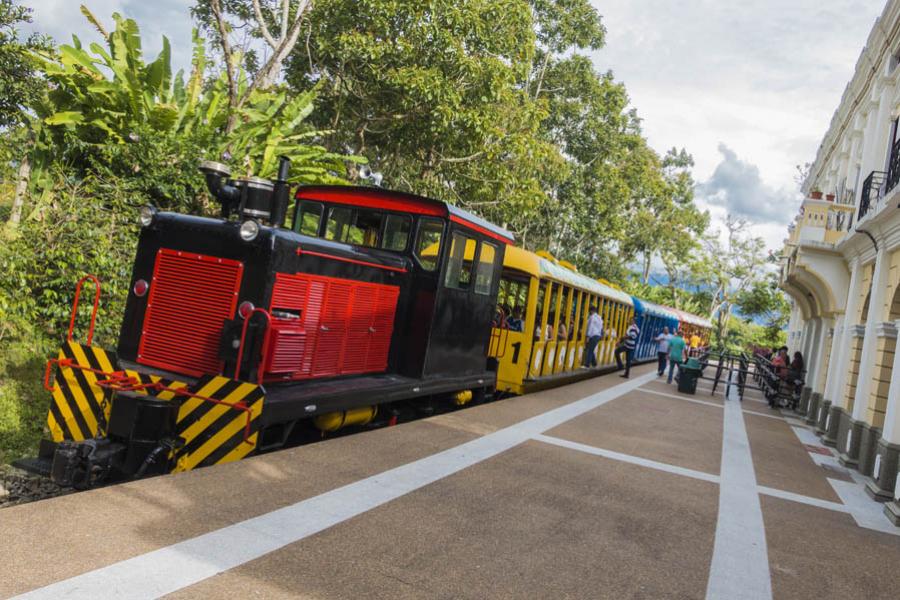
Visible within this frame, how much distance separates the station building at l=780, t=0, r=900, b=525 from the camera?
9688 millimetres

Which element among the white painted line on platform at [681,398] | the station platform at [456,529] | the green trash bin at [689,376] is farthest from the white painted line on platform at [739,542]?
the green trash bin at [689,376]

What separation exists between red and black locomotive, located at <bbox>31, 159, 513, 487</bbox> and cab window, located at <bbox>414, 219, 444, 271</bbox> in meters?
0.01

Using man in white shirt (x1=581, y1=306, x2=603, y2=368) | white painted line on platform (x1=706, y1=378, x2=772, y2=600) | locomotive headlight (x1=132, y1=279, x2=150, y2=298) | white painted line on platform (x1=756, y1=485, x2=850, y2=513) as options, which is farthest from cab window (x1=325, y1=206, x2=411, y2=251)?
man in white shirt (x1=581, y1=306, x2=603, y2=368)

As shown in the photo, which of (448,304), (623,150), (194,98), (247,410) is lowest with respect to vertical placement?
(247,410)

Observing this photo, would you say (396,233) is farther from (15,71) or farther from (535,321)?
(15,71)

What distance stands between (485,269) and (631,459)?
296 centimetres

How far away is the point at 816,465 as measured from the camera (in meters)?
10.1

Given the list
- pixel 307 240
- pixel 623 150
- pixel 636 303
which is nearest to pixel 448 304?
pixel 307 240

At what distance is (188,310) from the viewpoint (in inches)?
234

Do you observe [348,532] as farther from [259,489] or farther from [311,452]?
[311,452]

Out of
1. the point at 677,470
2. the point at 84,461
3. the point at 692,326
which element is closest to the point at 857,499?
the point at 677,470

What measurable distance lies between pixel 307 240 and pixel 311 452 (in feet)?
6.10

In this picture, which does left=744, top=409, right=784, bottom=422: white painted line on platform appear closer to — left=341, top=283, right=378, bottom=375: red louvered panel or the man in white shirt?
the man in white shirt

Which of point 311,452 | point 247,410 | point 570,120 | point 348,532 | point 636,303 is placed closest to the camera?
point 348,532
